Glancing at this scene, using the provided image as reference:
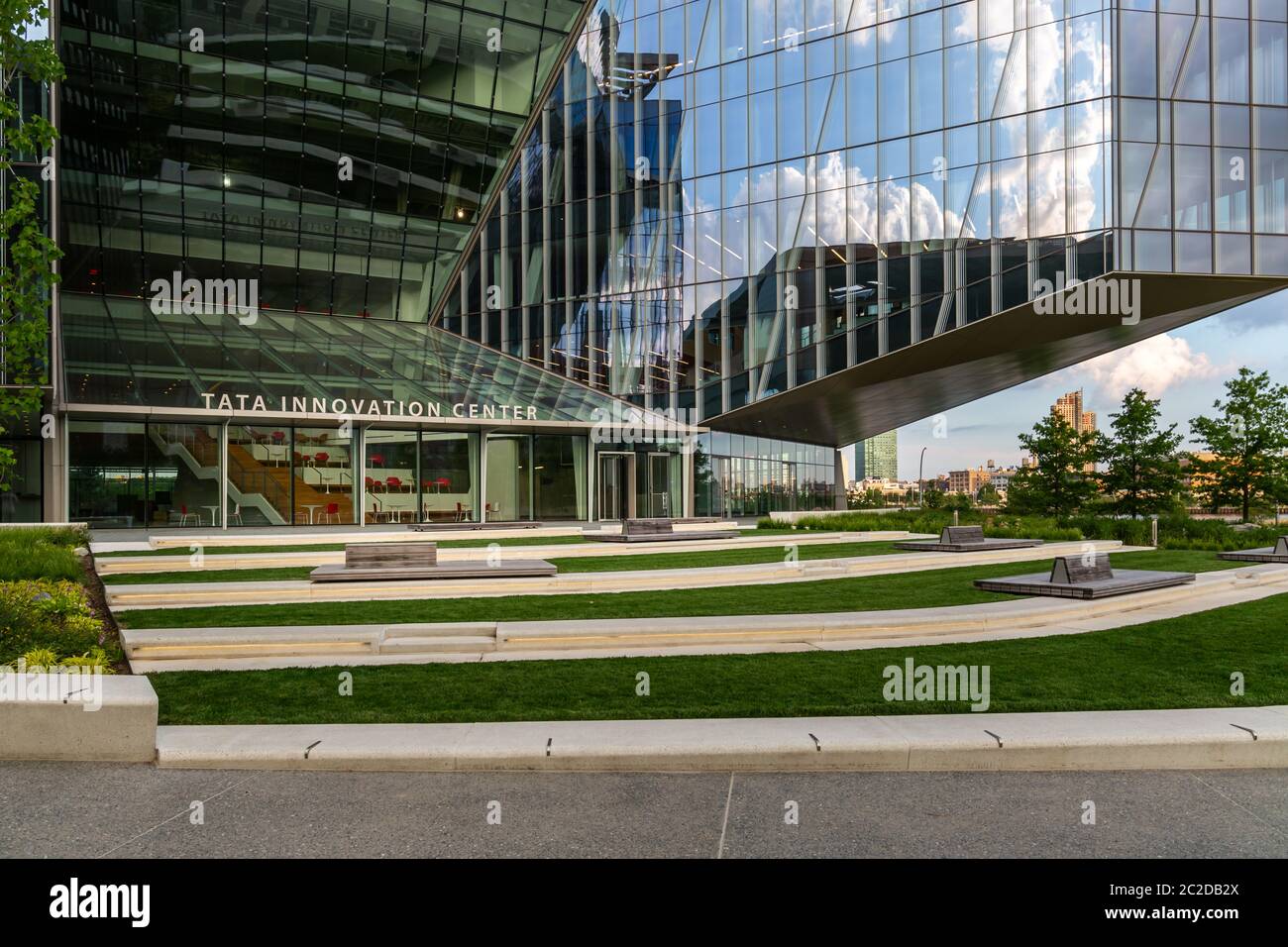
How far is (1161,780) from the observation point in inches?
251

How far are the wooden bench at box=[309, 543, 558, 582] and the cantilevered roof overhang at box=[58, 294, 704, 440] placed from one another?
46.3ft

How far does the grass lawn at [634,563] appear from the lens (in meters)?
15.8

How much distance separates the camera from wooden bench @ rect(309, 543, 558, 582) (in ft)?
49.5

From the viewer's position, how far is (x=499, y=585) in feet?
50.1

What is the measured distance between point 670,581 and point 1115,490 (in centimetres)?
2776

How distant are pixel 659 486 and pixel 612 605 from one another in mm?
25066

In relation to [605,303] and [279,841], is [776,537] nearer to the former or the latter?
[605,303]

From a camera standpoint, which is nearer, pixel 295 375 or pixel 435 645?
pixel 435 645

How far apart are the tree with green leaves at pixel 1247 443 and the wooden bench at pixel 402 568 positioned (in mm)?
32119

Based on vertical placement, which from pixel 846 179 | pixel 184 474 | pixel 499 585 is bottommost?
Answer: pixel 499 585

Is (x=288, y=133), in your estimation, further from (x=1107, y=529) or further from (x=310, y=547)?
(x=1107, y=529)

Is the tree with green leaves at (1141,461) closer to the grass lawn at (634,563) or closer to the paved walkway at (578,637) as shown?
the grass lawn at (634,563)

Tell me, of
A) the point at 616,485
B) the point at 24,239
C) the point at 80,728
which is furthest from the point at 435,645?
the point at 616,485

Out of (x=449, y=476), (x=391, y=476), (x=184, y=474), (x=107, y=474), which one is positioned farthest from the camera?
(x=449, y=476)
